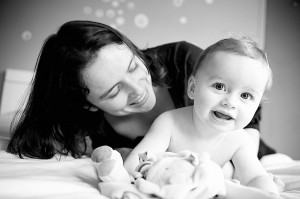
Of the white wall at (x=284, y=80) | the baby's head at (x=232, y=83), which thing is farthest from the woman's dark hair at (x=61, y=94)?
the white wall at (x=284, y=80)

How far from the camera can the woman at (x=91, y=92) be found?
98 cm

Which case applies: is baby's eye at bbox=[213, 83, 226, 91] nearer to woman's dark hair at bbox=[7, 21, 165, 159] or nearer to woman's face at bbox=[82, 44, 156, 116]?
woman's face at bbox=[82, 44, 156, 116]

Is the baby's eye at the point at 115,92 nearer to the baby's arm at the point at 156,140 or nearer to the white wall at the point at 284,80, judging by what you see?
the baby's arm at the point at 156,140

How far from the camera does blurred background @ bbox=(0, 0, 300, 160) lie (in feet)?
→ 8.81

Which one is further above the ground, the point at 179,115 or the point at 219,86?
the point at 219,86

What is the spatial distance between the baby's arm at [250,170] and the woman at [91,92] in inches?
14.7

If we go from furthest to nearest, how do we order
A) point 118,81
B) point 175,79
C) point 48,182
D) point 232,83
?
1. point 175,79
2. point 118,81
3. point 232,83
4. point 48,182

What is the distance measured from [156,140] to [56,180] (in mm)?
332

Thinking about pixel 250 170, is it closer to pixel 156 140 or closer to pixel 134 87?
pixel 156 140

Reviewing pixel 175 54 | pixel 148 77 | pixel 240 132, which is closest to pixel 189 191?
pixel 240 132

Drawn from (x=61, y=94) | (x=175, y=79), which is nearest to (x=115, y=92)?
(x=61, y=94)

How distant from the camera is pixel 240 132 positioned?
2.96ft

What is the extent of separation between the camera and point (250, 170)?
2.54 feet

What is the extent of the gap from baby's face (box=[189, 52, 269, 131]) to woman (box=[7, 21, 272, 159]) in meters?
0.31
